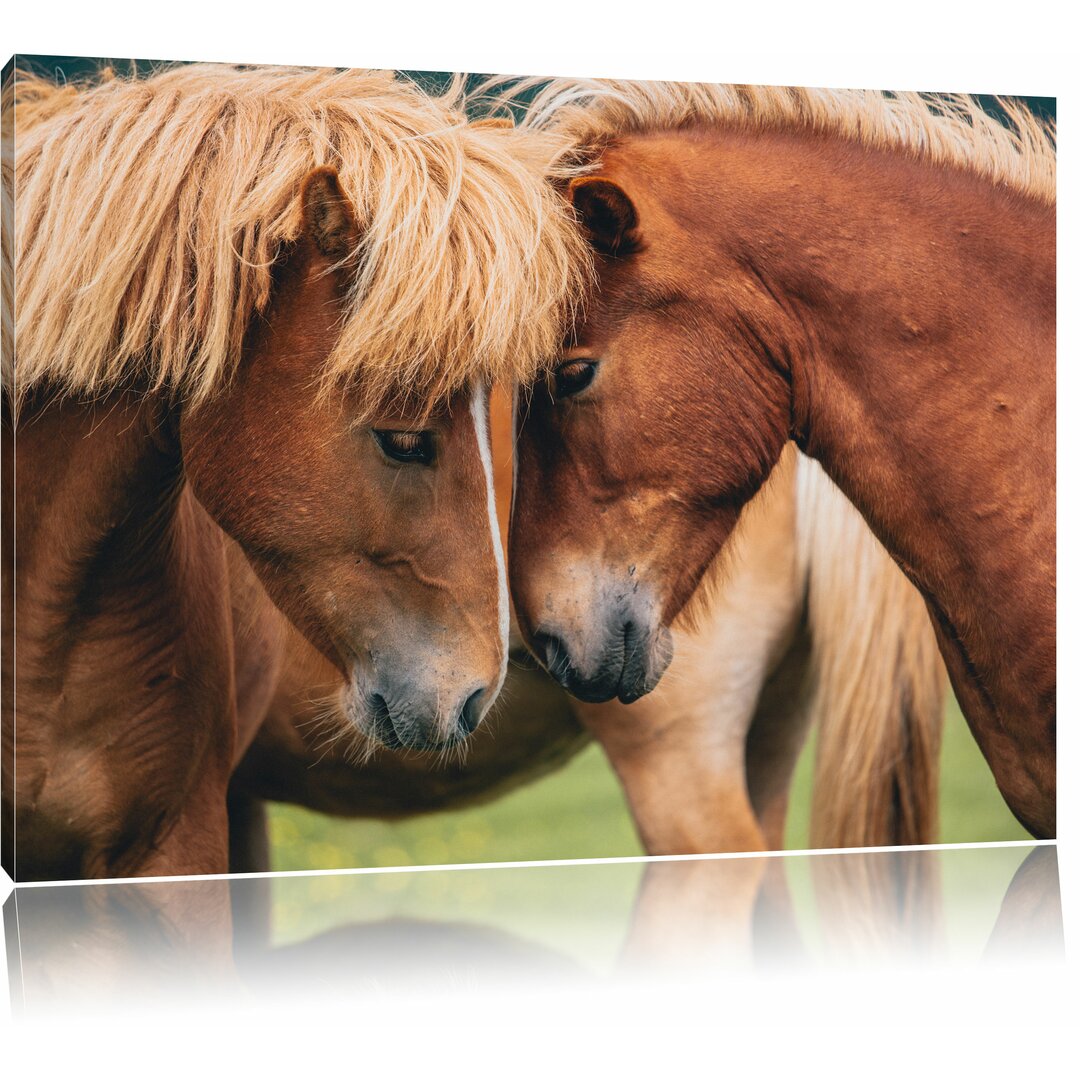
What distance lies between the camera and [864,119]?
3.38 meters

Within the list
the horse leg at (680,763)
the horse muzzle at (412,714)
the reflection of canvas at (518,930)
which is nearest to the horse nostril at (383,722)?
the horse muzzle at (412,714)

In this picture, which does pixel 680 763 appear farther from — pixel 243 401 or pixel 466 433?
pixel 243 401

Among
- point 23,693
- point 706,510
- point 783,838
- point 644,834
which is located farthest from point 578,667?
point 23,693

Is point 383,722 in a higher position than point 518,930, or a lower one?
higher

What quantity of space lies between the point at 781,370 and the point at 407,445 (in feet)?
3.06

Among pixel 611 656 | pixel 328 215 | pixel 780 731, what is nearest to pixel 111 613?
pixel 328 215

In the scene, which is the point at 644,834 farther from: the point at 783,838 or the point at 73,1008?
the point at 73,1008

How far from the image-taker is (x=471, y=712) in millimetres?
3143

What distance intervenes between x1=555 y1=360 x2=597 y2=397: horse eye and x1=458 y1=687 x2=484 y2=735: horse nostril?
2.45 ft

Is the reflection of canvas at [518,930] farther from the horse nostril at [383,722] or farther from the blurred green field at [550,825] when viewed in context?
the horse nostril at [383,722]

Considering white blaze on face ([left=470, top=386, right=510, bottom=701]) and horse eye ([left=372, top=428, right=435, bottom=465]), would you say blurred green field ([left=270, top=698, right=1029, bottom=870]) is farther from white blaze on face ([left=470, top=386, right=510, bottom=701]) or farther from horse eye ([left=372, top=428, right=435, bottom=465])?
horse eye ([left=372, top=428, right=435, bottom=465])

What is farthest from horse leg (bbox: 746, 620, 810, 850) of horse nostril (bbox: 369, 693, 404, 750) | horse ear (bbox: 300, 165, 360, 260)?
horse ear (bbox: 300, 165, 360, 260)

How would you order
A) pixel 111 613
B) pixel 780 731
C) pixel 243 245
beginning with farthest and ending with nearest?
pixel 780 731
pixel 111 613
pixel 243 245

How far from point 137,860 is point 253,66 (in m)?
1.97
